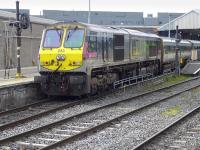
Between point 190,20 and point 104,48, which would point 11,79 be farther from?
point 190,20

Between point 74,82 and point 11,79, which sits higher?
point 74,82

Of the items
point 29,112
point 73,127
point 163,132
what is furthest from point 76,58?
point 163,132

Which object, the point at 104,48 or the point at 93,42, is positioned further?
the point at 104,48

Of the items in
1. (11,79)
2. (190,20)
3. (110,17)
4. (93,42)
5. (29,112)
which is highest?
(110,17)

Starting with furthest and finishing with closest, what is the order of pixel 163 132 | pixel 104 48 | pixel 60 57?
1. pixel 104 48
2. pixel 60 57
3. pixel 163 132

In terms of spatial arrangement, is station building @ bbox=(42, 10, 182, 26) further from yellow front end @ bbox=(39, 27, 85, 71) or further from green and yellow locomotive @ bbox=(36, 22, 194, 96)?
yellow front end @ bbox=(39, 27, 85, 71)

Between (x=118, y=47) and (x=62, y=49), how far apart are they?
4.48 m

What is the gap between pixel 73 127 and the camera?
12.8m

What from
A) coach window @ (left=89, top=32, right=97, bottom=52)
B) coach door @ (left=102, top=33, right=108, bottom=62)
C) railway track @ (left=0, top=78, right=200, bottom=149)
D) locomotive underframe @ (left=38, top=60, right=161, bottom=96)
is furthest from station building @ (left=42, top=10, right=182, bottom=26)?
railway track @ (left=0, top=78, right=200, bottom=149)

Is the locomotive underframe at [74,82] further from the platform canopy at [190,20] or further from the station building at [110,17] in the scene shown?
the station building at [110,17]

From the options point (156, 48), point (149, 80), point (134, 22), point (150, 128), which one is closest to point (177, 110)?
point (150, 128)

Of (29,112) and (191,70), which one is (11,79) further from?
(191,70)

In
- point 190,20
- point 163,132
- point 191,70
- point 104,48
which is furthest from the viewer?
point 190,20

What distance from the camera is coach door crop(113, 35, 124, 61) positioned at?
21747 mm
